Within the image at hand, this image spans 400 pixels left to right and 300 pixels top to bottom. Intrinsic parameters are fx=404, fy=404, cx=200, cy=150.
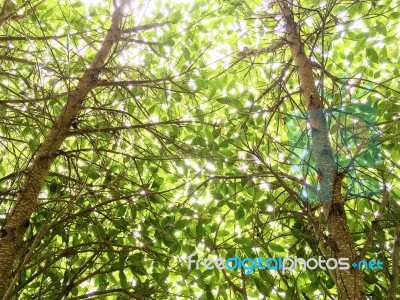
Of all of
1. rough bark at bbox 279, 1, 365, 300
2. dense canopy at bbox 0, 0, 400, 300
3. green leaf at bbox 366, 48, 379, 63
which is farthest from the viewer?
green leaf at bbox 366, 48, 379, 63

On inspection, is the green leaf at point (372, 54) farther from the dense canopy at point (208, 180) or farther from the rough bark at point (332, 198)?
the rough bark at point (332, 198)

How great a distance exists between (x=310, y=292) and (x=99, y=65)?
1.85 m

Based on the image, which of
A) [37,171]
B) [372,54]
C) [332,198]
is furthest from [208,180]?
[372,54]

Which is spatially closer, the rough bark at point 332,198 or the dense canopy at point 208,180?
the rough bark at point 332,198

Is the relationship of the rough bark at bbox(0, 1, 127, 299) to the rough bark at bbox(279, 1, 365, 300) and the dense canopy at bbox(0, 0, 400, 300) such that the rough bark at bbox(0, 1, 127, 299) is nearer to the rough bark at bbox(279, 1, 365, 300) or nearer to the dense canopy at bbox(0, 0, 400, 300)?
the dense canopy at bbox(0, 0, 400, 300)

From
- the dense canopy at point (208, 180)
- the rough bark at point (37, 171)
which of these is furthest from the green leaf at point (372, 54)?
the rough bark at point (37, 171)

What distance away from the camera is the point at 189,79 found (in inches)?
111

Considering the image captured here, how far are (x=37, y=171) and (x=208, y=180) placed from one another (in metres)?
0.90

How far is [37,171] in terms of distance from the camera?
2.12 meters

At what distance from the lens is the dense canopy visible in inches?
69.4

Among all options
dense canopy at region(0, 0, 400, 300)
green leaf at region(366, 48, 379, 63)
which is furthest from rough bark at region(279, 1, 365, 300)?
green leaf at region(366, 48, 379, 63)

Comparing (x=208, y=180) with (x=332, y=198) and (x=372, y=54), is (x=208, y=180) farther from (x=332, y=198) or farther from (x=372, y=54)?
(x=372, y=54)

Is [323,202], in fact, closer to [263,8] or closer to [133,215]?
[133,215]

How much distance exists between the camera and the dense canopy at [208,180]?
176 cm
